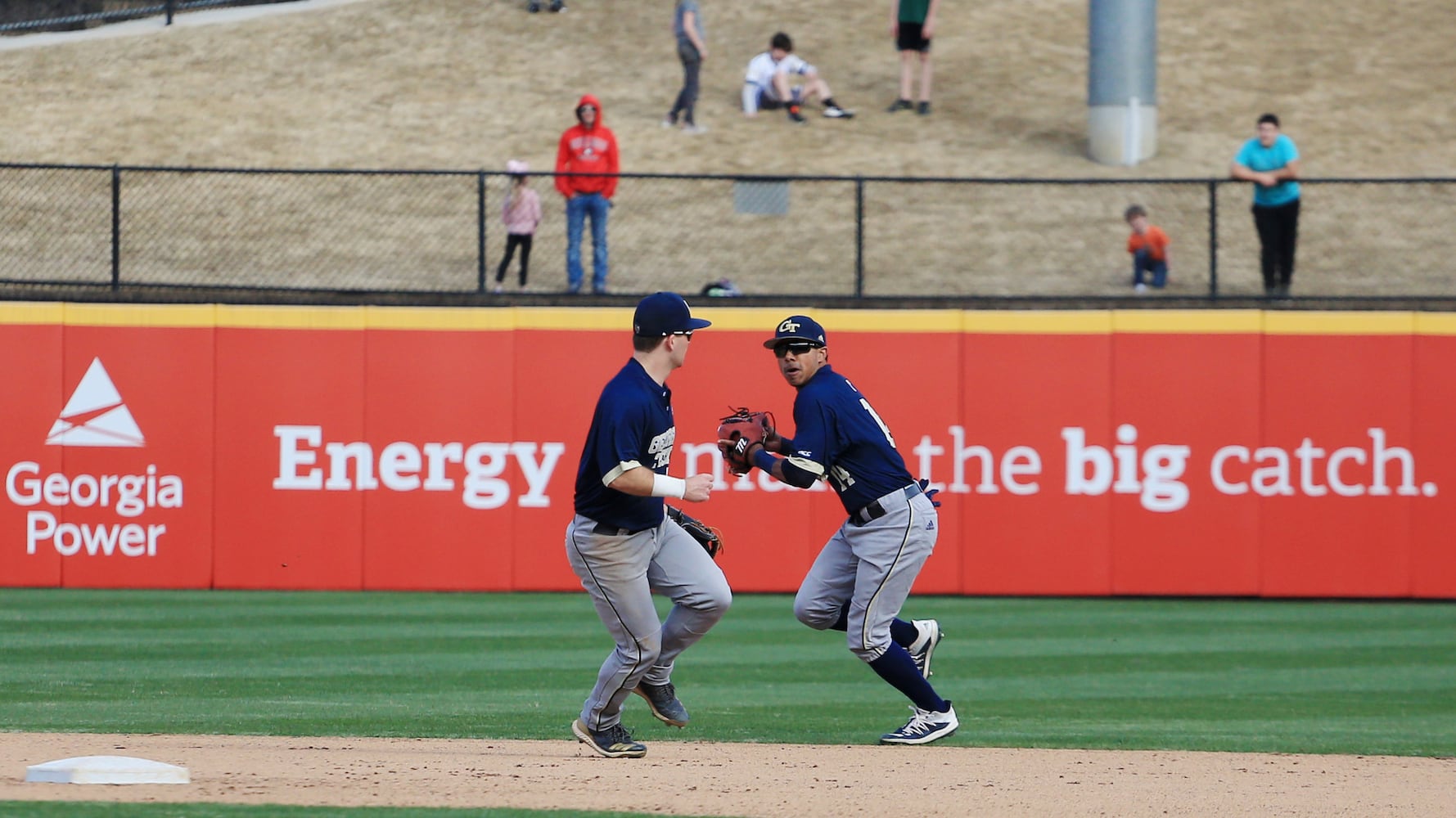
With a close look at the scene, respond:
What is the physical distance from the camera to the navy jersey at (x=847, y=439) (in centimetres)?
799

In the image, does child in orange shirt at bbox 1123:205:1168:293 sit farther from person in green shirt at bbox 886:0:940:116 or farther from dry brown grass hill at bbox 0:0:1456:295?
person in green shirt at bbox 886:0:940:116

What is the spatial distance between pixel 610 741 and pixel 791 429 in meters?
8.18

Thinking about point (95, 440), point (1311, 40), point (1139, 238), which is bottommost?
point (95, 440)

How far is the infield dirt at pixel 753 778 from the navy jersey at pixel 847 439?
4.10ft

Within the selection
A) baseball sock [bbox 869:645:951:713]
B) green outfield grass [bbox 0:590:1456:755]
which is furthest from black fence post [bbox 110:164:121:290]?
baseball sock [bbox 869:645:951:713]

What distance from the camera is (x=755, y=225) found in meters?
21.3

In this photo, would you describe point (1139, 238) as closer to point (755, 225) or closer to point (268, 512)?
point (755, 225)

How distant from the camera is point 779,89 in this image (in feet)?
88.4

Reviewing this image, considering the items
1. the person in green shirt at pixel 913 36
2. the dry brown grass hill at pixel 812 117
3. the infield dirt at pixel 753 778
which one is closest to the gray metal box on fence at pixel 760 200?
the dry brown grass hill at pixel 812 117

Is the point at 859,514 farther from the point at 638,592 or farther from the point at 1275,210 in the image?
the point at 1275,210

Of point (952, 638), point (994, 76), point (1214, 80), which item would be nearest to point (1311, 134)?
point (1214, 80)

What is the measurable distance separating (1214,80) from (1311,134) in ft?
8.92

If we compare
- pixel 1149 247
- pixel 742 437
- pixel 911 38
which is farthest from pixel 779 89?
pixel 742 437

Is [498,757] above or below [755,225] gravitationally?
below
